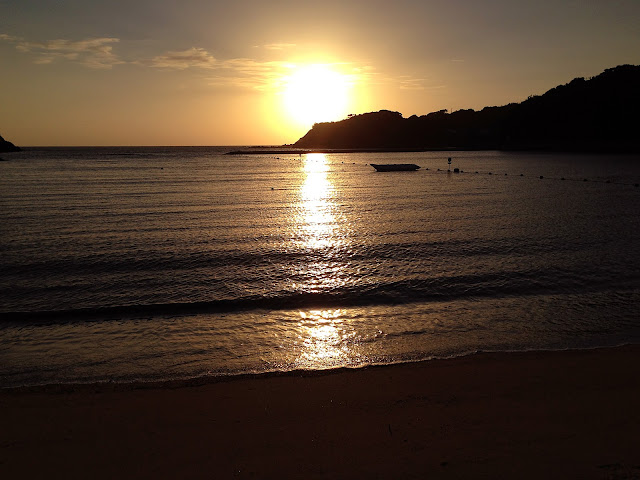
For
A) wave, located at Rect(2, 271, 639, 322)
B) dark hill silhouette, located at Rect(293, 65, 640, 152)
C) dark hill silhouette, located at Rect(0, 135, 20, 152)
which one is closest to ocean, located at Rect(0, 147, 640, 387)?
wave, located at Rect(2, 271, 639, 322)

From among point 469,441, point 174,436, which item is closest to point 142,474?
point 174,436

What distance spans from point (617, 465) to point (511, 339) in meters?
4.87

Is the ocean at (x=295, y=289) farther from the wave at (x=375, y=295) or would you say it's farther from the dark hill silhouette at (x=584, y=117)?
the dark hill silhouette at (x=584, y=117)

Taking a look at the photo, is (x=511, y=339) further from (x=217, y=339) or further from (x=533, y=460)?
(x=217, y=339)

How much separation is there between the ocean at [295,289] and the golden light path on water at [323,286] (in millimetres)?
67

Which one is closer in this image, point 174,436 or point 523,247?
point 174,436

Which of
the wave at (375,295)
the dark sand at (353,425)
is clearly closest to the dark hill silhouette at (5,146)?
the wave at (375,295)

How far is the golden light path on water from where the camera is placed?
9.36 meters

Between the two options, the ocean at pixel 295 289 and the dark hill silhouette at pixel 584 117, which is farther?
the dark hill silhouette at pixel 584 117

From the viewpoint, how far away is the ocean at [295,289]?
9.61 m

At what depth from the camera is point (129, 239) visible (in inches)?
843

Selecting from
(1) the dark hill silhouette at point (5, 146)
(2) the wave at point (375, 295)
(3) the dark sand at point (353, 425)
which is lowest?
(2) the wave at point (375, 295)

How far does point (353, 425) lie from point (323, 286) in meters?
8.10

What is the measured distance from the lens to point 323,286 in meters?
14.4
